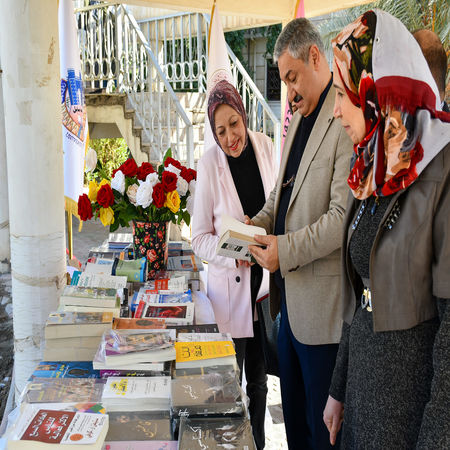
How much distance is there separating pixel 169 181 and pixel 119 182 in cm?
23

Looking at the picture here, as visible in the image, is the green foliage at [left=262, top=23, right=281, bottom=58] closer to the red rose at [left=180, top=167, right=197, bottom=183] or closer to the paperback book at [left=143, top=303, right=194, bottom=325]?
the red rose at [left=180, top=167, right=197, bottom=183]

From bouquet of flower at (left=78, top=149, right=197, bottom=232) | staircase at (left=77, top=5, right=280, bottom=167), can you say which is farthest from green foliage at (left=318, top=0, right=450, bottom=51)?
bouquet of flower at (left=78, top=149, right=197, bottom=232)

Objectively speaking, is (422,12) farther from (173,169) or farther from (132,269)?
(132,269)

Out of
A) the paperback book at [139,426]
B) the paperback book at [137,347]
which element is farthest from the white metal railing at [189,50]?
the paperback book at [139,426]

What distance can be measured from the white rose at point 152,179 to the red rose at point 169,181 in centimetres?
4

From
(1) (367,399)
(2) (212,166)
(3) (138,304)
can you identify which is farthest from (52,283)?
(1) (367,399)

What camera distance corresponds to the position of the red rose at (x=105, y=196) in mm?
2211

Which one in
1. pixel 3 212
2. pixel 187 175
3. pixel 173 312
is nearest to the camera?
pixel 173 312

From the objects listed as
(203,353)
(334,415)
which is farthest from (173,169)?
(334,415)

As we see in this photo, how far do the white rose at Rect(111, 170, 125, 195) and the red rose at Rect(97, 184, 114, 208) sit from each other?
4 centimetres

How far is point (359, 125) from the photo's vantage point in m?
1.07

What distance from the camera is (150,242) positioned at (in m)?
2.32

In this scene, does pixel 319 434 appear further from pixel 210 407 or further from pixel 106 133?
pixel 106 133

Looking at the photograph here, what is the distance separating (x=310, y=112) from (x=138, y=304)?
968 millimetres
